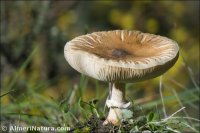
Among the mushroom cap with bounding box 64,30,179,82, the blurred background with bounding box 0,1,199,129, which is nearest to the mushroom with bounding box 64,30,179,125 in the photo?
the mushroom cap with bounding box 64,30,179,82

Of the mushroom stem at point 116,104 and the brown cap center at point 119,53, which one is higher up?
the brown cap center at point 119,53

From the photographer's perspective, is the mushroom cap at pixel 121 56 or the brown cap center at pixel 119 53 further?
the brown cap center at pixel 119 53

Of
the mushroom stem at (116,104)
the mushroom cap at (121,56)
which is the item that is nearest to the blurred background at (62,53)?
the mushroom stem at (116,104)

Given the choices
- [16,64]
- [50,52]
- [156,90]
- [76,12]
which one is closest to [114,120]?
[16,64]

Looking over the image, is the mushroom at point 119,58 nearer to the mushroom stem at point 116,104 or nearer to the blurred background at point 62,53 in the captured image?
the mushroom stem at point 116,104

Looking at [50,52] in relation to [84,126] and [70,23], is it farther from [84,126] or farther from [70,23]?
[84,126]

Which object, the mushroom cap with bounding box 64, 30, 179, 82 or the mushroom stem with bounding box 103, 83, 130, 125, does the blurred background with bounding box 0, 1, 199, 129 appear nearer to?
the mushroom stem with bounding box 103, 83, 130, 125

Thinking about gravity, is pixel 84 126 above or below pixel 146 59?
below
